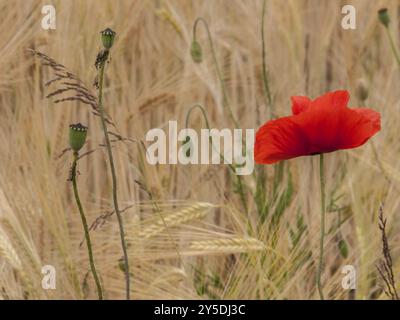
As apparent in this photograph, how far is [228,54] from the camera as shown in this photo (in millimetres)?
1505

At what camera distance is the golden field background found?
3.87 feet

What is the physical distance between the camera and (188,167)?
1315 millimetres

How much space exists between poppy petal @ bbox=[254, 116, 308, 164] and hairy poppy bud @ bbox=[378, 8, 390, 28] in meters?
0.43

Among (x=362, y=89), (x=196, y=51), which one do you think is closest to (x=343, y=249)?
(x=362, y=89)

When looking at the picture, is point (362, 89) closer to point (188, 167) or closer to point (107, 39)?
point (188, 167)

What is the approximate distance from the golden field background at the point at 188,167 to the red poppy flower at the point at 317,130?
0.57ft

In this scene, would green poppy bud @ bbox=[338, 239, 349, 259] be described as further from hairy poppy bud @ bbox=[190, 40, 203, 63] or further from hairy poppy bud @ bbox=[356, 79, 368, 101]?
hairy poppy bud @ bbox=[190, 40, 203, 63]

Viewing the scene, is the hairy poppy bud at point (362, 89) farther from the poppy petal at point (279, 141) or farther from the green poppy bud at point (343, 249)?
the poppy petal at point (279, 141)

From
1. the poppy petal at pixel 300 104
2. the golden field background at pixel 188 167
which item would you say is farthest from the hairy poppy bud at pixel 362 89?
the poppy petal at pixel 300 104

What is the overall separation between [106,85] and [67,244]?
30 centimetres

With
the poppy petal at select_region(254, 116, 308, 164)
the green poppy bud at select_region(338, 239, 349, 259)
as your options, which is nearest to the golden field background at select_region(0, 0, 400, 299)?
the green poppy bud at select_region(338, 239, 349, 259)

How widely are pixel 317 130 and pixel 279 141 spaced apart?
4cm

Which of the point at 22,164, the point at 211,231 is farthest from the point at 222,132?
the point at 22,164
